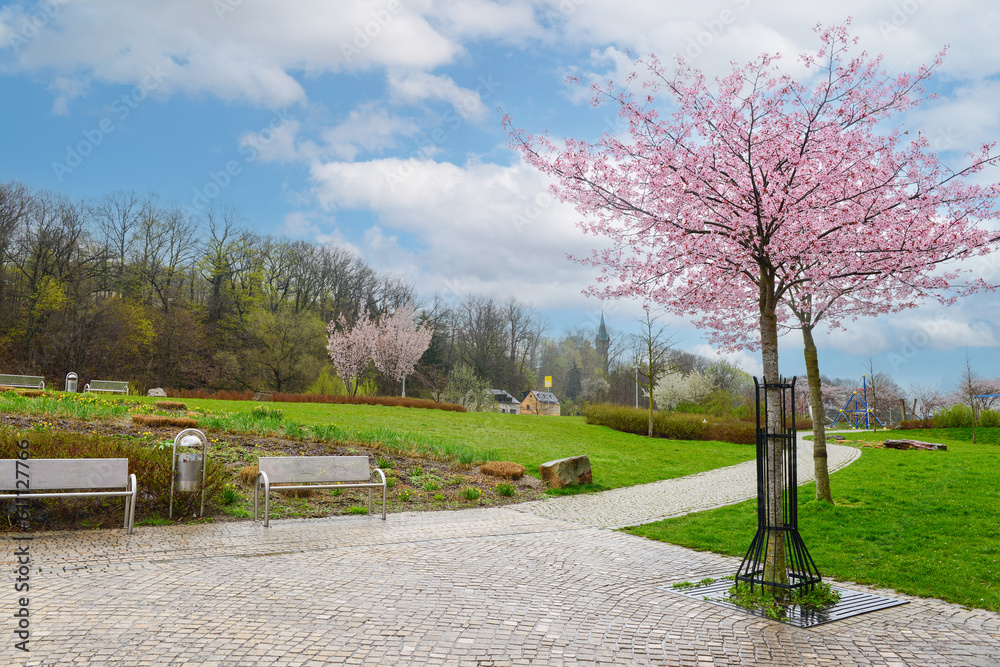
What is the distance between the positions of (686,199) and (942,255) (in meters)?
2.85

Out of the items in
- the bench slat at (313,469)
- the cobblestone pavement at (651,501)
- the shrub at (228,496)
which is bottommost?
the cobblestone pavement at (651,501)

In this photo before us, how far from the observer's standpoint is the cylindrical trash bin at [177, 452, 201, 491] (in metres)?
7.76

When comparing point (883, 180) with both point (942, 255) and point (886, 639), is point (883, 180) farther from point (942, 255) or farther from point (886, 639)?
point (886, 639)

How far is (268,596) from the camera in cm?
483

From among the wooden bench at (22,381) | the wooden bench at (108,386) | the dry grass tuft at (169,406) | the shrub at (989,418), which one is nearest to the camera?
the dry grass tuft at (169,406)

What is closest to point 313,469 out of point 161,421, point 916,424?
point 161,421

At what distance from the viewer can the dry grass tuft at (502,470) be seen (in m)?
12.2

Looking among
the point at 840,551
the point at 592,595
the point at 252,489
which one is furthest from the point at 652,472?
the point at 592,595

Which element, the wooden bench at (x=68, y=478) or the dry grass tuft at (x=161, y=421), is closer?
the wooden bench at (x=68, y=478)

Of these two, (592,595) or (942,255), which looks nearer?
(592,595)

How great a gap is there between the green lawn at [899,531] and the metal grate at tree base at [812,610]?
1.88ft

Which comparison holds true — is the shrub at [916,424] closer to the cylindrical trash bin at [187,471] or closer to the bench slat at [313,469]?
the bench slat at [313,469]

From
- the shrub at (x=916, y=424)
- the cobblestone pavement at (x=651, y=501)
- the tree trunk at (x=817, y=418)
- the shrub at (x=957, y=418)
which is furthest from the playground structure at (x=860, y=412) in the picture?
the tree trunk at (x=817, y=418)

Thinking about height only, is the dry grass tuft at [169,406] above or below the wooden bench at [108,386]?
below
